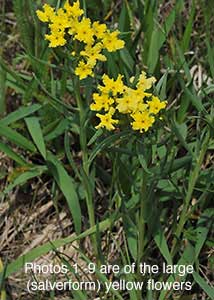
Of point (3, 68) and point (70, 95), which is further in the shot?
point (70, 95)

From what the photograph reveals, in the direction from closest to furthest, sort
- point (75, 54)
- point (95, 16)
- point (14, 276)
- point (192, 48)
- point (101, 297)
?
point (75, 54)
point (101, 297)
point (14, 276)
point (95, 16)
point (192, 48)

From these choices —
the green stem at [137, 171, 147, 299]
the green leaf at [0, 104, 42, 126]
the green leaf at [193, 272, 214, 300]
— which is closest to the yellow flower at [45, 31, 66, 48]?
the green stem at [137, 171, 147, 299]

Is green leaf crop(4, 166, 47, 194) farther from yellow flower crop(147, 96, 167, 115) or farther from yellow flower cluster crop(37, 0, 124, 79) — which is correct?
yellow flower crop(147, 96, 167, 115)

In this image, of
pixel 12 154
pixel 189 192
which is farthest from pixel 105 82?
pixel 12 154

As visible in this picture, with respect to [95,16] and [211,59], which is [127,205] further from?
[95,16]


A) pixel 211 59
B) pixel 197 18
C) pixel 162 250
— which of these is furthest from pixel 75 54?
pixel 197 18

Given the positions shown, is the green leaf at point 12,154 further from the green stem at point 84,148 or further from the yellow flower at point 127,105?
the yellow flower at point 127,105

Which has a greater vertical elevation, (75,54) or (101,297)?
(75,54)

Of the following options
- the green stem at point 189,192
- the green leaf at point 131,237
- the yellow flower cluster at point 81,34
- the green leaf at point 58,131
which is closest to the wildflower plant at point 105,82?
the yellow flower cluster at point 81,34
